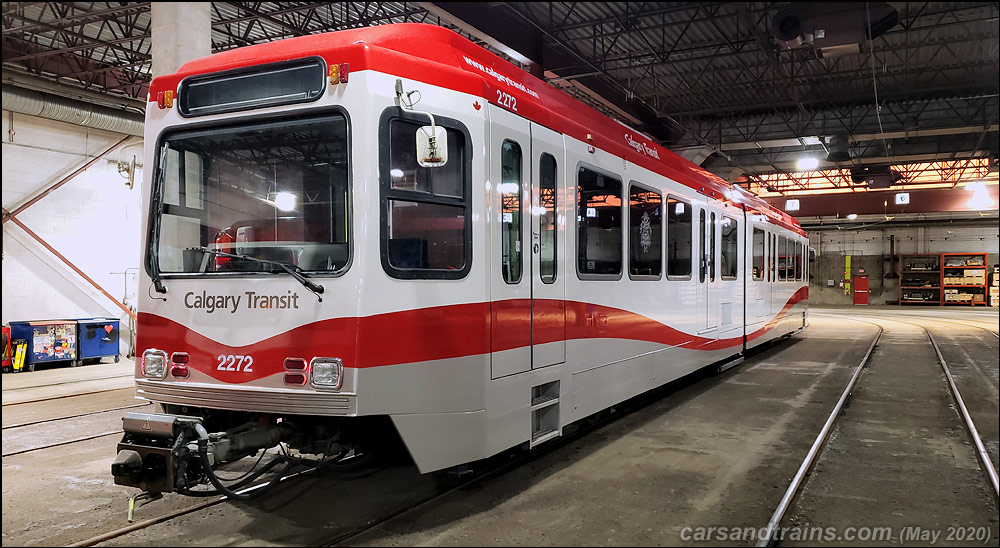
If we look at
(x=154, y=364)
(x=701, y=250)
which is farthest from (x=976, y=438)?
(x=154, y=364)

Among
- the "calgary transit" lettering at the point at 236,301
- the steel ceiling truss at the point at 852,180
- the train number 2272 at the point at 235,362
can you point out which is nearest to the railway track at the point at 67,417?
the "calgary transit" lettering at the point at 236,301

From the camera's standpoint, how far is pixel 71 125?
51.0ft

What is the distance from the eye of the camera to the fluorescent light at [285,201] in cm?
467

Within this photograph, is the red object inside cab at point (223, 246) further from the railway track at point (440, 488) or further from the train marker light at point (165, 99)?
the railway track at point (440, 488)

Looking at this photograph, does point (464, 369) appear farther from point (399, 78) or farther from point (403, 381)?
point (399, 78)

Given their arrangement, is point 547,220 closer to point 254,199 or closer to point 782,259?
point 254,199

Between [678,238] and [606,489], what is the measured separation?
4352 millimetres

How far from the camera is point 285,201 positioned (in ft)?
15.4

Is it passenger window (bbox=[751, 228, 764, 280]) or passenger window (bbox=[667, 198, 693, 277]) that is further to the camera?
passenger window (bbox=[751, 228, 764, 280])

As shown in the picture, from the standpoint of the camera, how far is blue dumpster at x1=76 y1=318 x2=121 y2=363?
48.6 feet

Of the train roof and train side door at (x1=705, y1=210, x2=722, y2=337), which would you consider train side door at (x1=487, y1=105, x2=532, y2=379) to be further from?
train side door at (x1=705, y1=210, x2=722, y2=337)

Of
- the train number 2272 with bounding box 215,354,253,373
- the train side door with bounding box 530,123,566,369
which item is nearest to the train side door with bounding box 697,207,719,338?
the train side door with bounding box 530,123,566,369

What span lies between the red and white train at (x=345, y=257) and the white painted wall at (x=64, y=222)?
40.3ft

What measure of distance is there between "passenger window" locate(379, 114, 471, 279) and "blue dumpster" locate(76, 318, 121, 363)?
13316 millimetres
